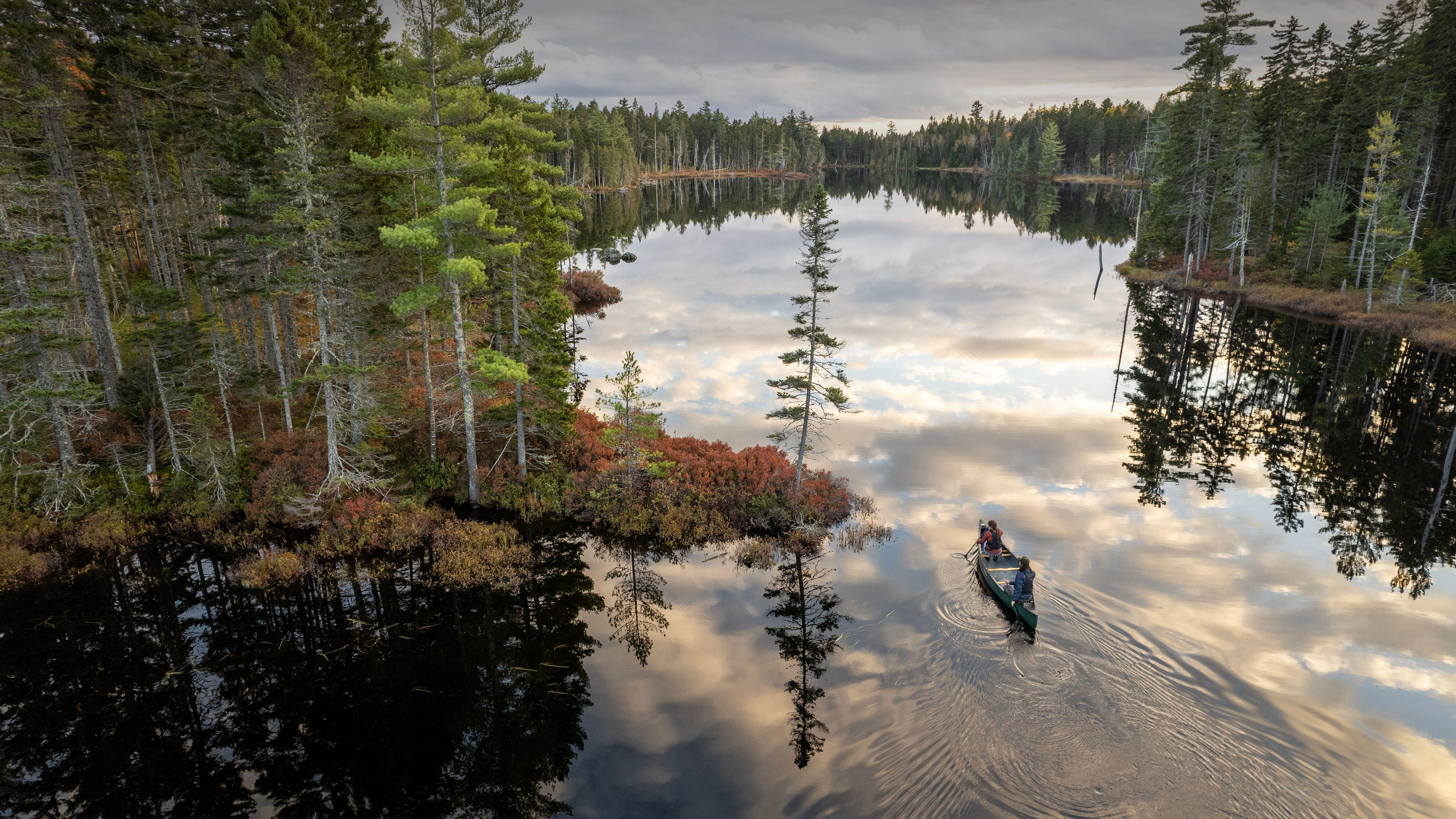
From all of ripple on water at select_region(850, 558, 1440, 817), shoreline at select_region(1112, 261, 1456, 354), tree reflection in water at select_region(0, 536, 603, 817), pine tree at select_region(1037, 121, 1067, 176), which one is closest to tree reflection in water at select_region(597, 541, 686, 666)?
tree reflection in water at select_region(0, 536, 603, 817)

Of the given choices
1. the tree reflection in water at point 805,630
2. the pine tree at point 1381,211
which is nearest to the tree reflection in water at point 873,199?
the pine tree at point 1381,211

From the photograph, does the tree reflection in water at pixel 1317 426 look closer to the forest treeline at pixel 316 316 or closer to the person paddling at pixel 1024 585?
the person paddling at pixel 1024 585

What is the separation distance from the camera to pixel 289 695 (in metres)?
16.7

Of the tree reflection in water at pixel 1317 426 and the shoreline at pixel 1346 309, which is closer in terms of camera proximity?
the tree reflection in water at pixel 1317 426

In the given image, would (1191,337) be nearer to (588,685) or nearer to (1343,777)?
(1343,777)

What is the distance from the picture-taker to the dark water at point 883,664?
13.8 m

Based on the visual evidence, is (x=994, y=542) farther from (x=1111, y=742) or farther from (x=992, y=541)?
(x=1111, y=742)

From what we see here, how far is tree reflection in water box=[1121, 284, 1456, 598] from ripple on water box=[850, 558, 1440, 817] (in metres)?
Result: 11.0

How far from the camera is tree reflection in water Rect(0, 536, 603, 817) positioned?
14.0 m

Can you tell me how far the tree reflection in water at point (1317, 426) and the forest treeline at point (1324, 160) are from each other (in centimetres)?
817

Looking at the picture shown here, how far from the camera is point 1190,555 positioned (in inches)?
908

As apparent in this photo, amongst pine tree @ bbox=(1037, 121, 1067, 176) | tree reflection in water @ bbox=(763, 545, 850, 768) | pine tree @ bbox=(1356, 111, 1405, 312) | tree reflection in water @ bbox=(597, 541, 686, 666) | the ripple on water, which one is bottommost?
tree reflection in water @ bbox=(597, 541, 686, 666)

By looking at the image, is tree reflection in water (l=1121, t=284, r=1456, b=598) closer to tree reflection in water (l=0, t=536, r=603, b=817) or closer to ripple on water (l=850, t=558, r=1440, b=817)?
ripple on water (l=850, t=558, r=1440, b=817)

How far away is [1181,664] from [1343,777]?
3630mm
